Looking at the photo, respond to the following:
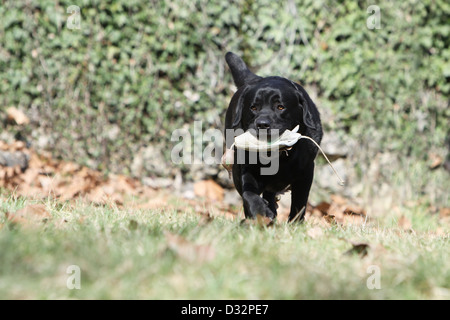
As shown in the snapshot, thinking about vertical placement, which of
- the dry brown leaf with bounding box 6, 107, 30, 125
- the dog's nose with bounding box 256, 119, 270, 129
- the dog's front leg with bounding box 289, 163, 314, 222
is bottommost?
the dog's front leg with bounding box 289, 163, 314, 222

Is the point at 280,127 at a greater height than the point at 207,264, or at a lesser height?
greater

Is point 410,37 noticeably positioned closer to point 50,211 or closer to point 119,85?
point 119,85

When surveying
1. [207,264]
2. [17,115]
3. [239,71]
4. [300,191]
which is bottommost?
[300,191]

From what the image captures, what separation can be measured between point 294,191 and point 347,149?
2581 mm

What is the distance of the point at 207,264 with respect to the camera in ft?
6.37

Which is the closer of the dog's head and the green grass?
the green grass

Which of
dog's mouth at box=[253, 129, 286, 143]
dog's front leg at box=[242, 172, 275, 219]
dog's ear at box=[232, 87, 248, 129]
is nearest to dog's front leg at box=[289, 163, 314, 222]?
dog's front leg at box=[242, 172, 275, 219]

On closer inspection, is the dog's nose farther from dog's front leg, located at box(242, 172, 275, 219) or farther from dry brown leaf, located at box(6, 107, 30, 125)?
dry brown leaf, located at box(6, 107, 30, 125)

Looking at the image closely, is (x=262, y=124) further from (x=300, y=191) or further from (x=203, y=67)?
(x=203, y=67)

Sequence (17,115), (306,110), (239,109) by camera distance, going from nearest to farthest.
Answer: (306,110), (239,109), (17,115)

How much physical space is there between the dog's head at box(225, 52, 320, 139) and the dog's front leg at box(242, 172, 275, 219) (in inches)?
12.9

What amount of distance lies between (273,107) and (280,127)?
0.17 metres

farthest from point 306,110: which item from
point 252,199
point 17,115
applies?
point 17,115

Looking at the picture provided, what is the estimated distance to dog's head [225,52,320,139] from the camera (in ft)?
11.4
